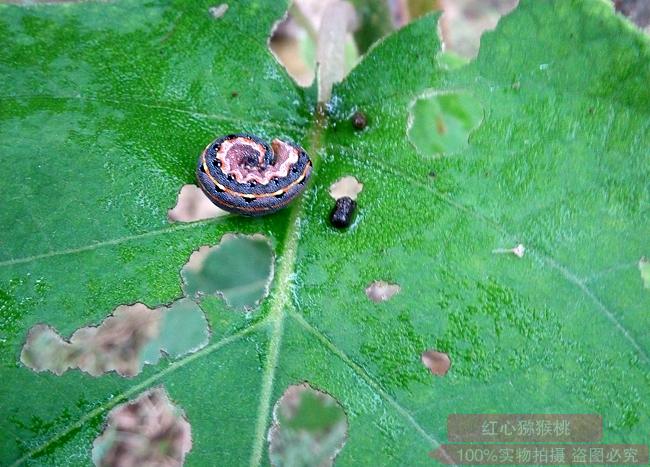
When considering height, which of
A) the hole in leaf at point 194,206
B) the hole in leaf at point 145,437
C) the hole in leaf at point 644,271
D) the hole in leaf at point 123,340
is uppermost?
the hole in leaf at point 644,271

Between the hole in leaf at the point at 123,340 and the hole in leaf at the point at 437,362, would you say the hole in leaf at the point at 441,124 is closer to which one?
the hole in leaf at the point at 437,362

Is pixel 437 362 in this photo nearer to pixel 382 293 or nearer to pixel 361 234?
pixel 382 293

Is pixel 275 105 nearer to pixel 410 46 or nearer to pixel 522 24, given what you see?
pixel 410 46

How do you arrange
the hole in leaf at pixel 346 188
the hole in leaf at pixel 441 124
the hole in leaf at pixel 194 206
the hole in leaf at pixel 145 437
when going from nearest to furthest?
the hole in leaf at pixel 346 188
the hole in leaf at pixel 441 124
the hole in leaf at pixel 145 437
the hole in leaf at pixel 194 206

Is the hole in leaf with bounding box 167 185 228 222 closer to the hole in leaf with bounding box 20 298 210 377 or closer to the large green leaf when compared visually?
the hole in leaf with bounding box 20 298 210 377

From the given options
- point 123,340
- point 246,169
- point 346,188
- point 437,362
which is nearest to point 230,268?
point 123,340

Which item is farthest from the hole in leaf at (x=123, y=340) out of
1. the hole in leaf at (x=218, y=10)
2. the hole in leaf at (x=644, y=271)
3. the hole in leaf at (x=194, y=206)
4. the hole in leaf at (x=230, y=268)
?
the hole in leaf at (x=644, y=271)

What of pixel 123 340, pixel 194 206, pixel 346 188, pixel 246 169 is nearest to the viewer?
pixel 246 169
